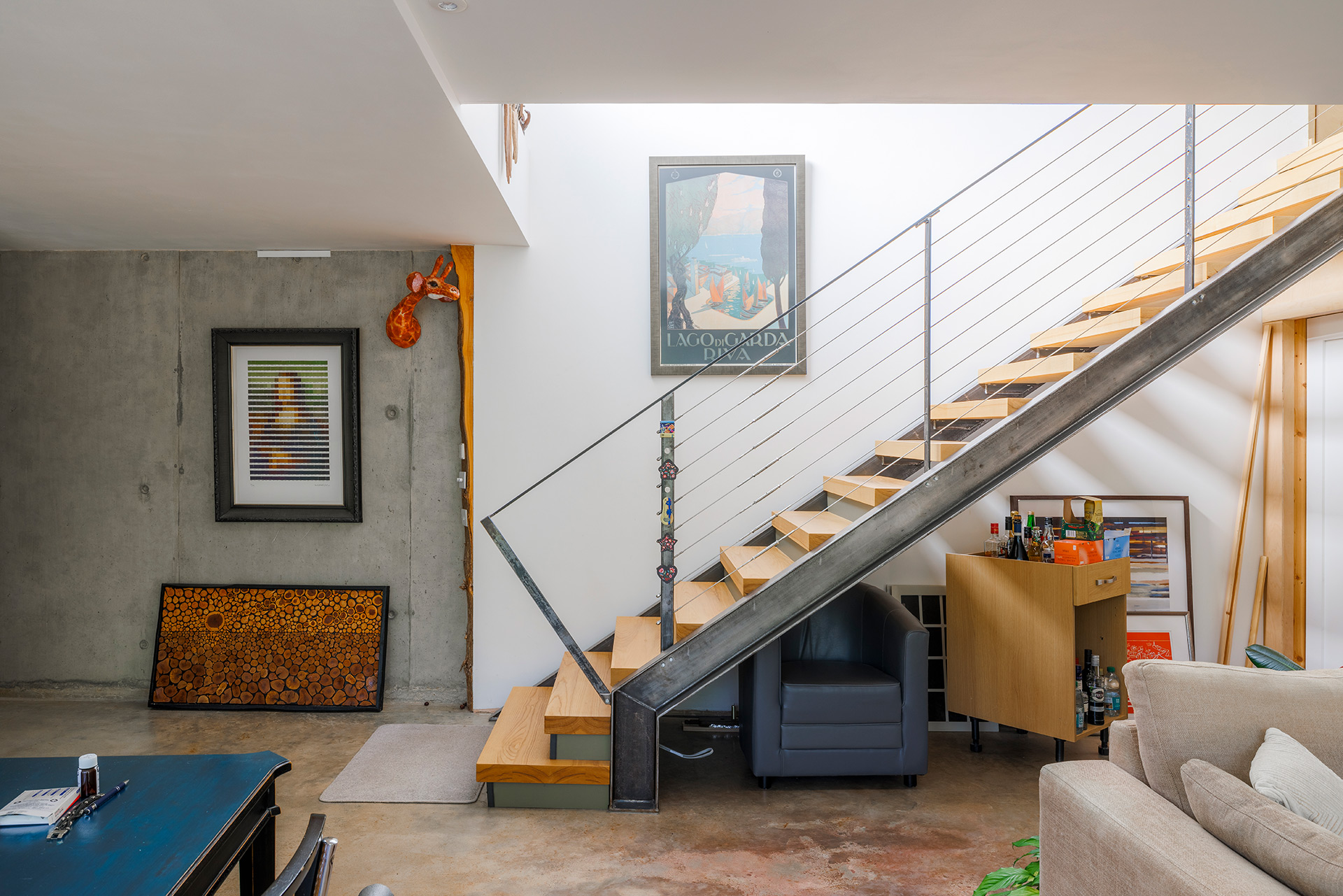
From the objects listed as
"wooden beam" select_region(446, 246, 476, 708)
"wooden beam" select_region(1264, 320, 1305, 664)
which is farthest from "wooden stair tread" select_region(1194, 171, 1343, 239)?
"wooden beam" select_region(446, 246, 476, 708)

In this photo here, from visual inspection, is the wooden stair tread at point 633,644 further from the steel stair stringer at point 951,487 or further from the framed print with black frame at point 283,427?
the framed print with black frame at point 283,427

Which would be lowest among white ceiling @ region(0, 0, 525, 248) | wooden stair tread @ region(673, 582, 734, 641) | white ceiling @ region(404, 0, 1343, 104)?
wooden stair tread @ region(673, 582, 734, 641)

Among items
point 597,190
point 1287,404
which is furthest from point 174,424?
point 1287,404

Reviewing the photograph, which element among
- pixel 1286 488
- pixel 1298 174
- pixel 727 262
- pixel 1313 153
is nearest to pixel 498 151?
pixel 727 262

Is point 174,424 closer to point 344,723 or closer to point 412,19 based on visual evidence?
point 344,723

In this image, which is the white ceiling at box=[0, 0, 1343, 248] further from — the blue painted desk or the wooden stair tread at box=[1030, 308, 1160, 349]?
the blue painted desk

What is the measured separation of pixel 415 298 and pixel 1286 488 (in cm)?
464

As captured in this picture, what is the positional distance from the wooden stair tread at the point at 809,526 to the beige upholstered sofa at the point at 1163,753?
1.25 metres

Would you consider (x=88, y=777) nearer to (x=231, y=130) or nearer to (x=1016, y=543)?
(x=231, y=130)

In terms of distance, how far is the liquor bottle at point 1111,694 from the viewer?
3.40 meters

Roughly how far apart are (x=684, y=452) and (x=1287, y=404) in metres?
3.11

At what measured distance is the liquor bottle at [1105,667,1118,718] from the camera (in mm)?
3402

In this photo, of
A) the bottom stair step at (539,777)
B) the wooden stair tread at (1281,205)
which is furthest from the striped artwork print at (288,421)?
the wooden stair tread at (1281,205)

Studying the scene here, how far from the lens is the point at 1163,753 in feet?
5.74
